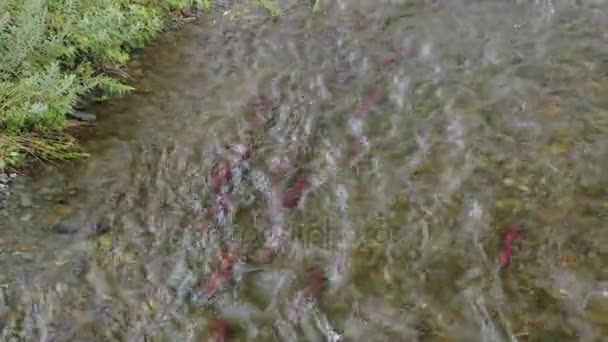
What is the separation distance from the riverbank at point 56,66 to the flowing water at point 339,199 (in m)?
0.19

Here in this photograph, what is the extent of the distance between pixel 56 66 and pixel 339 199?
6.47ft

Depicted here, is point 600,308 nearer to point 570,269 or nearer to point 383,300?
point 570,269

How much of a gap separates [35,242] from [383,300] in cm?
195

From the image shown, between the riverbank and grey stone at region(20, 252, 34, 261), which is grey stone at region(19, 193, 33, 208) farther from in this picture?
grey stone at region(20, 252, 34, 261)

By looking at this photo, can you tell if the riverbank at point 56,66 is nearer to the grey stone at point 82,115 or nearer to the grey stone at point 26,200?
the grey stone at point 82,115

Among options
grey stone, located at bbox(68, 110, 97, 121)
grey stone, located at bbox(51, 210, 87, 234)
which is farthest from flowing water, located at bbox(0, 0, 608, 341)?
grey stone, located at bbox(68, 110, 97, 121)

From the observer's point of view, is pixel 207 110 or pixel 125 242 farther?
pixel 207 110

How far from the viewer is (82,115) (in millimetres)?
4703

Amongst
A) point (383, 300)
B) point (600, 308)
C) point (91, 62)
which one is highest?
point (91, 62)

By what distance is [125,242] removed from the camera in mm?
3746

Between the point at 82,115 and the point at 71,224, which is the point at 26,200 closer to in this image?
the point at 71,224

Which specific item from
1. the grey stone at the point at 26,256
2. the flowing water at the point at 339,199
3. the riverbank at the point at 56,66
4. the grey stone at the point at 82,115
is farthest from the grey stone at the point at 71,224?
the grey stone at the point at 82,115

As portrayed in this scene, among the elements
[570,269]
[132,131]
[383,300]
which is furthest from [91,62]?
[570,269]

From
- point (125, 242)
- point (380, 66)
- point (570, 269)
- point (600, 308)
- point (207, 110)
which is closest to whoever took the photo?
point (600, 308)
